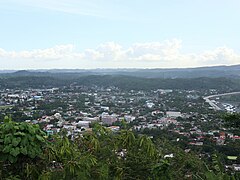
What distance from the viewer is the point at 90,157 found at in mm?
2635

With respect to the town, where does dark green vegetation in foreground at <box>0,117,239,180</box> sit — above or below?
above

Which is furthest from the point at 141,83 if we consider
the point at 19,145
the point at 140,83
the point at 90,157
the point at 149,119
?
the point at 19,145

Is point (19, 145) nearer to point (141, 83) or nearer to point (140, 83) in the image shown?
point (140, 83)

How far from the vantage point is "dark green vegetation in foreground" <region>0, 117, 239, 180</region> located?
2441 mm

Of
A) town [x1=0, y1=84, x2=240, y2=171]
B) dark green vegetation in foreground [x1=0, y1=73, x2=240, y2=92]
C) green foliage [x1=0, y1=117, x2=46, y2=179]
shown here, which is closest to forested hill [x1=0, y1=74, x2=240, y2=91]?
dark green vegetation in foreground [x1=0, y1=73, x2=240, y2=92]

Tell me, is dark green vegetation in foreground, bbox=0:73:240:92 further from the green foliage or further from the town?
the green foliage

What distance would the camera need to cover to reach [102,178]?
2.52 meters

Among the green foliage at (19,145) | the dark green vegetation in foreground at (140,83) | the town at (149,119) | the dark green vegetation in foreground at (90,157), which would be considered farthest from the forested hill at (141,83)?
the green foliage at (19,145)

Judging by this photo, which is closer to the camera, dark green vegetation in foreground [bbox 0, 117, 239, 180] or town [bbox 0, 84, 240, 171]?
dark green vegetation in foreground [bbox 0, 117, 239, 180]

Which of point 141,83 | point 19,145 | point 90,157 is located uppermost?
point 19,145

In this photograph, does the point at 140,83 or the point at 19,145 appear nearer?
the point at 19,145

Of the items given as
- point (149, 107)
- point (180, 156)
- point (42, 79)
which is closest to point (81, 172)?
point (180, 156)

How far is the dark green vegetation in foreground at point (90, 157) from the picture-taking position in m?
2.44

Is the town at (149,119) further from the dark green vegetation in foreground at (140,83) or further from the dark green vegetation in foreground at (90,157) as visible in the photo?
the dark green vegetation in foreground at (140,83)
